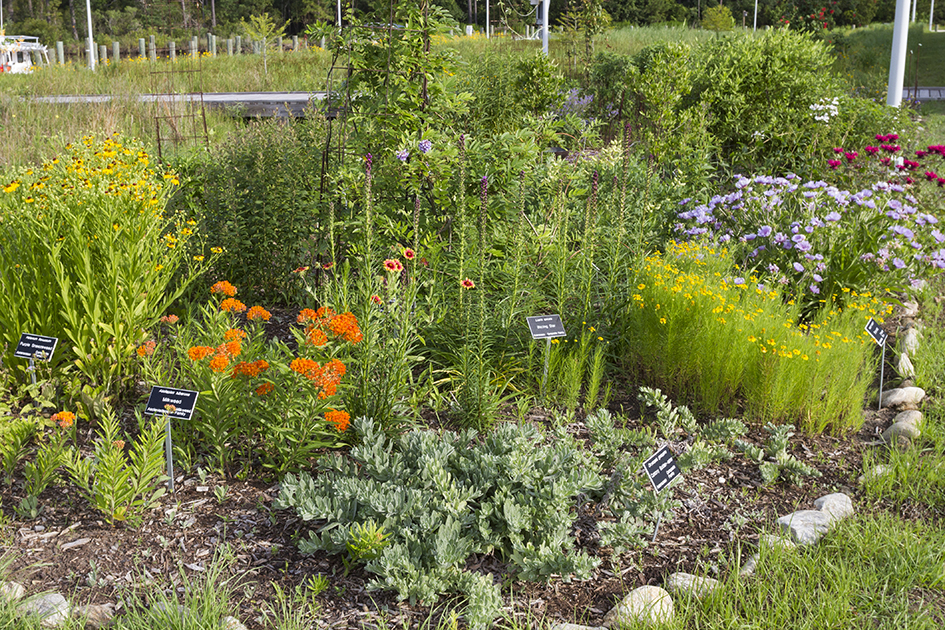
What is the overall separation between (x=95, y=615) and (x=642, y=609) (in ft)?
5.73

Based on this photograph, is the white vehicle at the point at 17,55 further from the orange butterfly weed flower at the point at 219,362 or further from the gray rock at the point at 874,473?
the gray rock at the point at 874,473

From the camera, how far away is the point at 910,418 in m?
3.75

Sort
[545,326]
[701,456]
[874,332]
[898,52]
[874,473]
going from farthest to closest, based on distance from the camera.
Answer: [898,52] → [874,332] → [545,326] → [874,473] → [701,456]

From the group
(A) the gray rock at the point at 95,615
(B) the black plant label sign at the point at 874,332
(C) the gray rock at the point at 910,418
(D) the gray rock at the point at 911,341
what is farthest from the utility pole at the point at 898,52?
(A) the gray rock at the point at 95,615

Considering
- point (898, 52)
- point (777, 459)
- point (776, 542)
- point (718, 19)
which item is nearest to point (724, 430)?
point (777, 459)

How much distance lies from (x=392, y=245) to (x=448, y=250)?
22.1 inches

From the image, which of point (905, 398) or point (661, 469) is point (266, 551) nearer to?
point (661, 469)

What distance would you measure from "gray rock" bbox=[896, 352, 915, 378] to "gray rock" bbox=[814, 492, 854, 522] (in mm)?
1605

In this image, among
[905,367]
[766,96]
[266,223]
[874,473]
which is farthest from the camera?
[766,96]

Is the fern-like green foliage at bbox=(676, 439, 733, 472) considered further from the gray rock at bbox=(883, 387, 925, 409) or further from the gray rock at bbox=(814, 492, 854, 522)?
the gray rock at bbox=(883, 387, 925, 409)

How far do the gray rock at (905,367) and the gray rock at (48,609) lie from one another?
4326 mm

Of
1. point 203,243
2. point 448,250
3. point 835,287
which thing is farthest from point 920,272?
point 203,243

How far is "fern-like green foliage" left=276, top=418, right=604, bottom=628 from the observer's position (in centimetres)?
242

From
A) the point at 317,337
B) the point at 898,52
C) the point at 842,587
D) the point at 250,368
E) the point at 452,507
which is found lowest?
the point at 842,587
